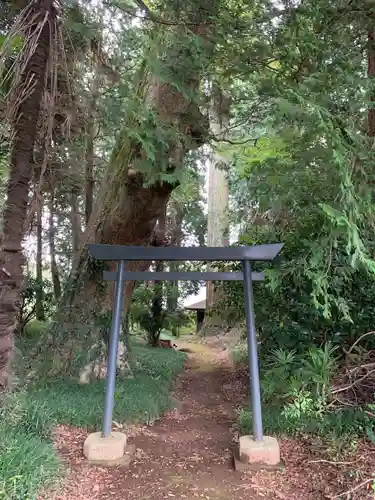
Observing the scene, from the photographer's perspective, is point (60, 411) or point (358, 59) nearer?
point (358, 59)

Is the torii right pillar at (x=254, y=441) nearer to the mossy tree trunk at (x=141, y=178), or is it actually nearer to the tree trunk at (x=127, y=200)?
the mossy tree trunk at (x=141, y=178)

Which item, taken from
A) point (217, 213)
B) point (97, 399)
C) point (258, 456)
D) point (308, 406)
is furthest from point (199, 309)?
point (258, 456)

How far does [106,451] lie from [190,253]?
2.09m

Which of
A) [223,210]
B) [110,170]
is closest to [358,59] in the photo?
[110,170]

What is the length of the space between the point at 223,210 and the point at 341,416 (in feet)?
36.7

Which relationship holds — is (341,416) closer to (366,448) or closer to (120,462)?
(366,448)

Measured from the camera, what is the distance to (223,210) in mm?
15109

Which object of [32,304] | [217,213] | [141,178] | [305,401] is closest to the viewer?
[305,401]

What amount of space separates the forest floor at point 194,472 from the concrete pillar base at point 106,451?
0.07 meters

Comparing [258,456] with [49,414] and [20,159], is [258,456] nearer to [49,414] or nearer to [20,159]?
[49,414]

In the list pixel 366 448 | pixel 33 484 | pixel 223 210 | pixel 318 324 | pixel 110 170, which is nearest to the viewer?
pixel 33 484

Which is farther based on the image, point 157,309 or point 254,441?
point 157,309

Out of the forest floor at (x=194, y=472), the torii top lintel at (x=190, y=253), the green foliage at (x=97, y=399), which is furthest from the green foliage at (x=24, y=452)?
the torii top lintel at (x=190, y=253)

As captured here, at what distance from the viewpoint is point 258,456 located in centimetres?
414
